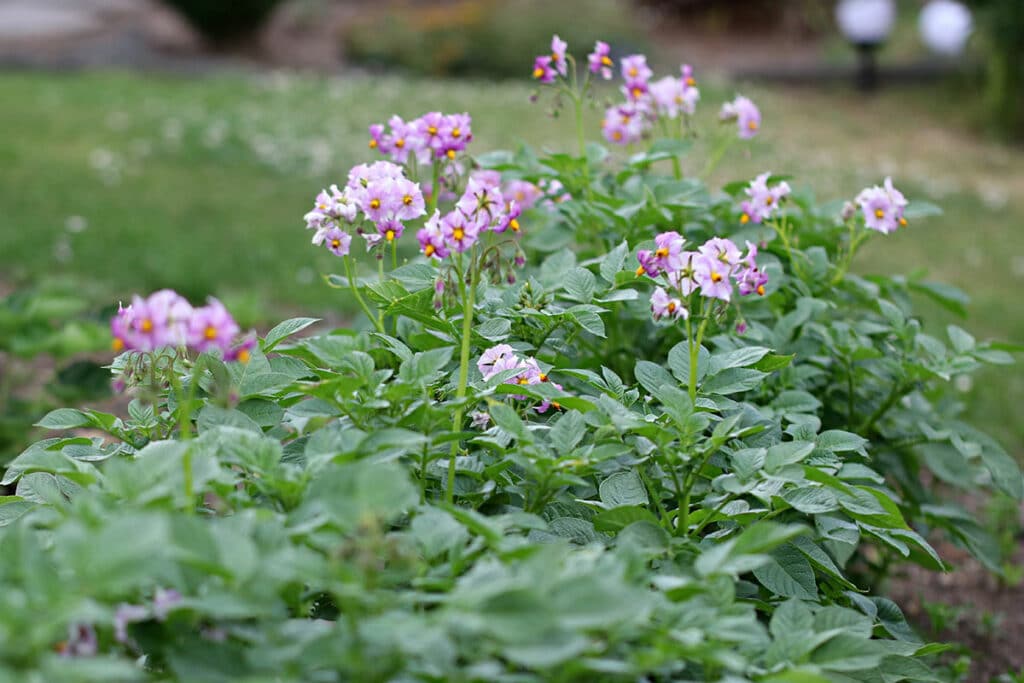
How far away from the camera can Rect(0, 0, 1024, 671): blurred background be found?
13.7 ft

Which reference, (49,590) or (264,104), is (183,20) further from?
(49,590)

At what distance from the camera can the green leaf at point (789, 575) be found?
5.07ft

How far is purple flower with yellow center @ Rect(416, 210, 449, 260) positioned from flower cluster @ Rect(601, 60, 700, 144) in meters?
1.03

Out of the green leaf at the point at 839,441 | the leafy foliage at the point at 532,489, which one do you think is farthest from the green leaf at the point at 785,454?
the green leaf at the point at 839,441

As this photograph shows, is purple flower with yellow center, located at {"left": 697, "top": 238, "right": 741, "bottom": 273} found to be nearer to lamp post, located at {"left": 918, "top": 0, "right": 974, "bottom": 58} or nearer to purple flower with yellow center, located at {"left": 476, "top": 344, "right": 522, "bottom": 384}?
purple flower with yellow center, located at {"left": 476, "top": 344, "right": 522, "bottom": 384}

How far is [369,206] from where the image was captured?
5.43 feet

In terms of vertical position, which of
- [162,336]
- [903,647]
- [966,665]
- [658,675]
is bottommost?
[966,665]

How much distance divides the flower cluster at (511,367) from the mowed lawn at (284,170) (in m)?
2.16

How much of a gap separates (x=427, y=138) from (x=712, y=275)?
64 centimetres

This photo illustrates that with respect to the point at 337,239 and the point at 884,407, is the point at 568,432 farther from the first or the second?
the point at 884,407

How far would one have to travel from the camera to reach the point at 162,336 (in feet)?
3.75

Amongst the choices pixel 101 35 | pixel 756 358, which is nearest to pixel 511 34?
pixel 101 35

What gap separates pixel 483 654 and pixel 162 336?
0.46 metres

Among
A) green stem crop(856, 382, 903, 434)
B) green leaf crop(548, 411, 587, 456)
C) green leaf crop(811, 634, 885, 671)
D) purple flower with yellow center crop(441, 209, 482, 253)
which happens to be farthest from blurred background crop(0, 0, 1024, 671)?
green leaf crop(811, 634, 885, 671)
